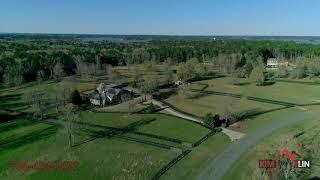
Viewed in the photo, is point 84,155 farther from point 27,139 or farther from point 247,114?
point 247,114

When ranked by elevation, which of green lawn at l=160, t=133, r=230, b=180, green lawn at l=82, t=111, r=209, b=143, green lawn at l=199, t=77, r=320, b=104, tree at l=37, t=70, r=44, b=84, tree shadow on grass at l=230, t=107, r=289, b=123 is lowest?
green lawn at l=160, t=133, r=230, b=180

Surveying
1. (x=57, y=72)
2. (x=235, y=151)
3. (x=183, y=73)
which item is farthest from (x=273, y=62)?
(x=235, y=151)

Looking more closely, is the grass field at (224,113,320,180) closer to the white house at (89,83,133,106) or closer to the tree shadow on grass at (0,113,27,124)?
the white house at (89,83,133,106)

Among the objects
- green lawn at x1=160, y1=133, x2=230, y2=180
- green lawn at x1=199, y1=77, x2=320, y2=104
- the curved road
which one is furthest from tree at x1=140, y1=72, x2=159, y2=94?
the curved road

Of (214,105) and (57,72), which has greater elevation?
(57,72)

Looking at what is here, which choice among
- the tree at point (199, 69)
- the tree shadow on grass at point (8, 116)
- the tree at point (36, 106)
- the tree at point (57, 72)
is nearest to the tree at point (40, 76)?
the tree at point (57, 72)

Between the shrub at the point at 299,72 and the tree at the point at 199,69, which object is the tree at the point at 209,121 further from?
the shrub at the point at 299,72

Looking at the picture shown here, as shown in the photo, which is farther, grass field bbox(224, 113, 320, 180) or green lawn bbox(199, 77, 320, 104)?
green lawn bbox(199, 77, 320, 104)
